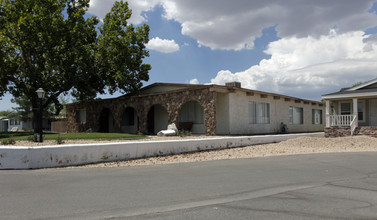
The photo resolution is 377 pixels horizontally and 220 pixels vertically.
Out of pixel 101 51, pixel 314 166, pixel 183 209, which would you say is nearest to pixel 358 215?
pixel 183 209

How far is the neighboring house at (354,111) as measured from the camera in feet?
63.3

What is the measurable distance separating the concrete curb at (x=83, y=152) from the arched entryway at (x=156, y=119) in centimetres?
1137

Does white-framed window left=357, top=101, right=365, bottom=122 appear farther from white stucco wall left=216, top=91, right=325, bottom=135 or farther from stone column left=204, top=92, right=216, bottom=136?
stone column left=204, top=92, right=216, bottom=136

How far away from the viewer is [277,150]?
1373 cm

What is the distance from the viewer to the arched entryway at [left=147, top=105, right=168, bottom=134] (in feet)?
79.6

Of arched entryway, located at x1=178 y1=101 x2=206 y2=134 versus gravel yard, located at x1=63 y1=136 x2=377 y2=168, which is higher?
arched entryway, located at x1=178 y1=101 x2=206 y2=134

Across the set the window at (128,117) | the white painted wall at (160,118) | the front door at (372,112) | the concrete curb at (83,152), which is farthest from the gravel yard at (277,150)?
the window at (128,117)

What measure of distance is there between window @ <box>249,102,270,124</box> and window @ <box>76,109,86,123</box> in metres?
16.9

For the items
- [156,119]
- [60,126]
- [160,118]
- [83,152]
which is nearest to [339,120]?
[160,118]

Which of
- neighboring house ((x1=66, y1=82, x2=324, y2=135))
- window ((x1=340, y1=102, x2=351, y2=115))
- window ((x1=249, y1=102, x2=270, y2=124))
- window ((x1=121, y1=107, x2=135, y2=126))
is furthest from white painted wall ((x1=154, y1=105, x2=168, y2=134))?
window ((x1=340, y1=102, x2=351, y2=115))

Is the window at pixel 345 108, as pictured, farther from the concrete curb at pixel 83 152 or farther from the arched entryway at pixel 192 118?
the concrete curb at pixel 83 152

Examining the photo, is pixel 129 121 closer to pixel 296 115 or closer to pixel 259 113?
pixel 259 113

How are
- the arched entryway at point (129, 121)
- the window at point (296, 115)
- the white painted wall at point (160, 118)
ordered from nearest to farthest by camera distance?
the white painted wall at point (160, 118) < the window at point (296, 115) < the arched entryway at point (129, 121)

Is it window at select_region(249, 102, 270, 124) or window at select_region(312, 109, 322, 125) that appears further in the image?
window at select_region(312, 109, 322, 125)
